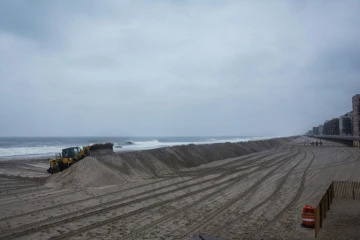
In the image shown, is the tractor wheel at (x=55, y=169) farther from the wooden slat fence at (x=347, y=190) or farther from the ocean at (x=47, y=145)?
the ocean at (x=47, y=145)

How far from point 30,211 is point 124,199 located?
13.7 feet

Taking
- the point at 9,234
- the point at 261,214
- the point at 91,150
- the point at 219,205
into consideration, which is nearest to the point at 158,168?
the point at 91,150

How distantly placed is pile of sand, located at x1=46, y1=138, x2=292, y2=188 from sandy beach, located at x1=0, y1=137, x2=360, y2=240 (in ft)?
0.27

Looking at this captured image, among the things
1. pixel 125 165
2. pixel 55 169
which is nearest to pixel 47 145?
pixel 55 169

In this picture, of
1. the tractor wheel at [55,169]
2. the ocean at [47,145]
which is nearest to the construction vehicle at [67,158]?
the tractor wheel at [55,169]

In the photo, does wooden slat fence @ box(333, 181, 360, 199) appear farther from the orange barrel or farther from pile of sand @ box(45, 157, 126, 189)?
pile of sand @ box(45, 157, 126, 189)

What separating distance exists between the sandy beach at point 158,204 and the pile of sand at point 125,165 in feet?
0.27

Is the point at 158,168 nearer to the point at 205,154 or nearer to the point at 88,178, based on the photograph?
the point at 88,178

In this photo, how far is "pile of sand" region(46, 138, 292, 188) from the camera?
62.4ft

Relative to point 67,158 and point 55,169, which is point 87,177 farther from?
point 67,158

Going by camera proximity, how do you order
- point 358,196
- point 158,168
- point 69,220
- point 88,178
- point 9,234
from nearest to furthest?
point 9,234
point 69,220
point 358,196
point 88,178
point 158,168

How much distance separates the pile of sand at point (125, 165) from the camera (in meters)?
19.0

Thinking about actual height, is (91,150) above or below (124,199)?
above

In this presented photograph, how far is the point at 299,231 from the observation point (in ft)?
31.2
